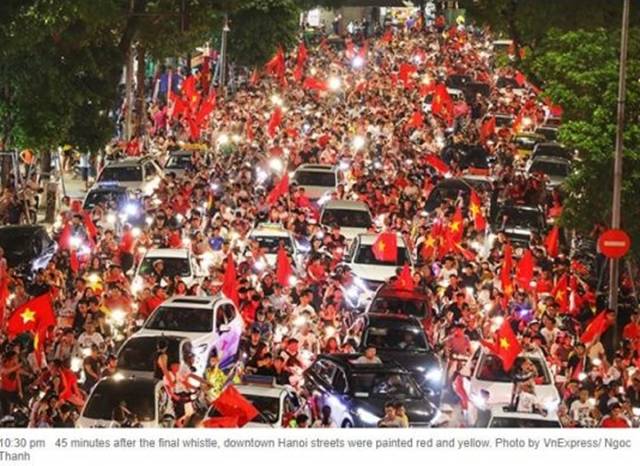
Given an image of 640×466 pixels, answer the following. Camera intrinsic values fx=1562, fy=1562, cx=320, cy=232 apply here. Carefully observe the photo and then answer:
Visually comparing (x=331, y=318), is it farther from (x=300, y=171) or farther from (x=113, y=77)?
Result: (x=113, y=77)

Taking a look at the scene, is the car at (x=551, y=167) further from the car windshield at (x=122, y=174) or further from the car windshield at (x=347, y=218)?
the car windshield at (x=122, y=174)

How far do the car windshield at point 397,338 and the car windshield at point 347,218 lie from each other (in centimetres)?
970

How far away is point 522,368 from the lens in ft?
66.8

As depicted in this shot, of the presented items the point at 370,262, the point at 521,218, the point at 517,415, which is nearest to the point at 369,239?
the point at 370,262

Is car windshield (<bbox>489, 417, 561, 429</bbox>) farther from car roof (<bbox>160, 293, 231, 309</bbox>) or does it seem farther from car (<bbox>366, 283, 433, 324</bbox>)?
car (<bbox>366, 283, 433, 324</bbox>)

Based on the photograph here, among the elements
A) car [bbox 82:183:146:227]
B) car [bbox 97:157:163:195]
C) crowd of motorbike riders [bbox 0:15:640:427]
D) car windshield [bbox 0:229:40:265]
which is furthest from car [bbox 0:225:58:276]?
car [bbox 97:157:163:195]

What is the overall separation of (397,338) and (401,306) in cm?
193

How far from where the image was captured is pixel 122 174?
3722 centimetres

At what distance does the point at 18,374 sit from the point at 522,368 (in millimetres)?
6483

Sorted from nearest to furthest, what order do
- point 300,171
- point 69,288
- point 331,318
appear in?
point 331,318 → point 69,288 → point 300,171

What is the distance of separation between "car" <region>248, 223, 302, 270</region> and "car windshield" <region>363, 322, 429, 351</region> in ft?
18.2

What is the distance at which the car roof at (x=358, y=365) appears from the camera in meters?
19.9

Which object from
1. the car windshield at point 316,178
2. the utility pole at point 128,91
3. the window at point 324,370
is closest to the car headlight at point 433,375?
the window at point 324,370
